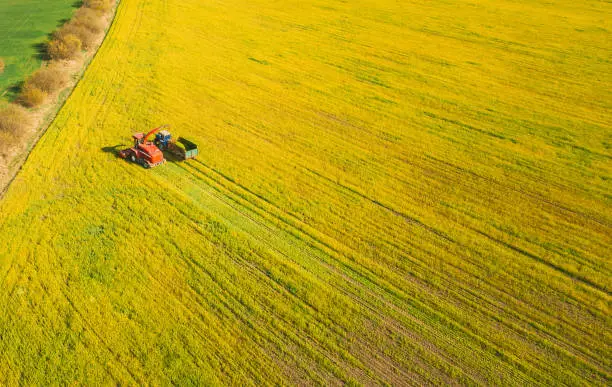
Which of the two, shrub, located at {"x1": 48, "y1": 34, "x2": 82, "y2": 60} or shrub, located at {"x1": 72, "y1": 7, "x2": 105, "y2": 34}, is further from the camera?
shrub, located at {"x1": 72, "y1": 7, "x2": 105, "y2": 34}

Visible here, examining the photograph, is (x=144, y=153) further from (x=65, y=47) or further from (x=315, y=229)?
(x=65, y=47)

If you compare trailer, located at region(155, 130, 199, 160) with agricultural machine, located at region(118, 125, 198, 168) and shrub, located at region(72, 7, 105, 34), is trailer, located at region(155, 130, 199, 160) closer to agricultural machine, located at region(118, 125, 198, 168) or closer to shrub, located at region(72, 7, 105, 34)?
agricultural machine, located at region(118, 125, 198, 168)

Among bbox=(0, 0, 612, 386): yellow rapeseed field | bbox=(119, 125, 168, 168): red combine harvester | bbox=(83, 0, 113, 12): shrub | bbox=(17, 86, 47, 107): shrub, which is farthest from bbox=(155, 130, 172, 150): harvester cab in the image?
bbox=(83, 0, 113, 12): shrub

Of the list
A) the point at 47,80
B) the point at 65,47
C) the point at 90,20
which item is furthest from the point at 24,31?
the point at 47,80

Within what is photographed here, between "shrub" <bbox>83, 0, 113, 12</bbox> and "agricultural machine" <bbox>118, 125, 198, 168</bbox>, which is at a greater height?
"shrub" <bbox>83, 0, 113, 12</bbox>

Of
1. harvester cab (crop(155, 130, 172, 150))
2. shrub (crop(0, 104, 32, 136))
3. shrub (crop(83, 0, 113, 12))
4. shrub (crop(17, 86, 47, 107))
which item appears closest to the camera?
harvester cab (crop(155, 130, 172, 150))

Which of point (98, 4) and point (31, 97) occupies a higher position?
point (98, 4)
